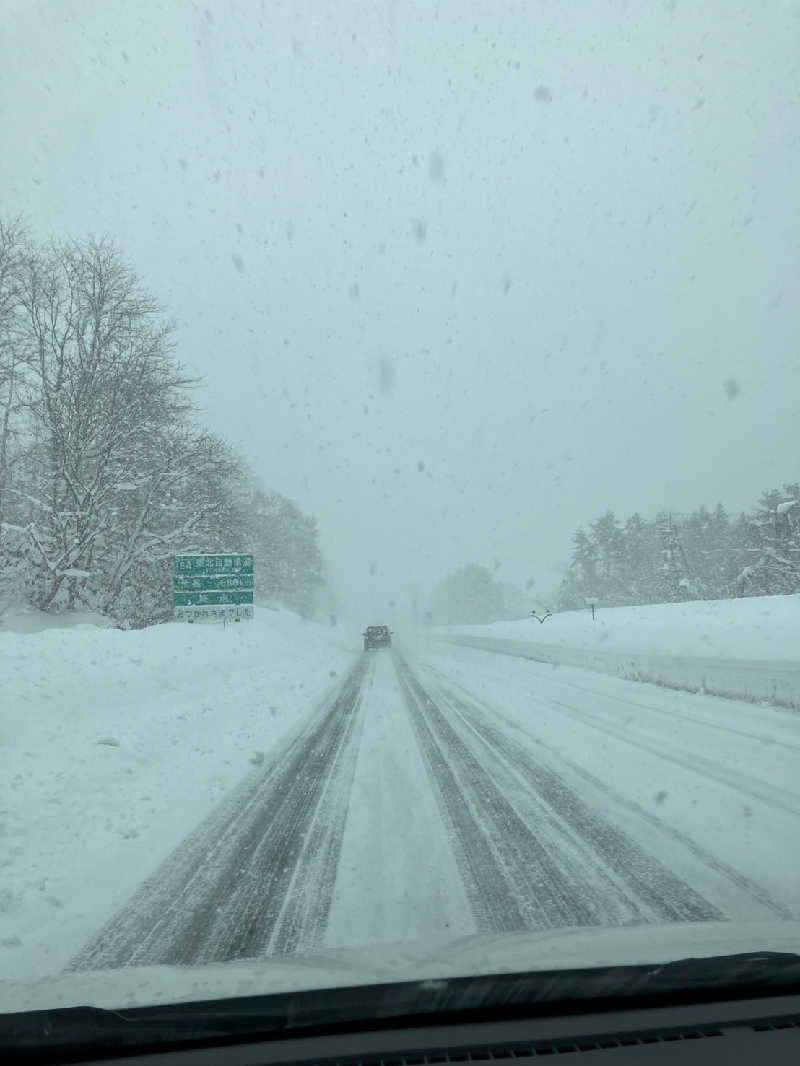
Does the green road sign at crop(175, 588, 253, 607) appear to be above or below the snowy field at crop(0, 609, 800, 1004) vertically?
above

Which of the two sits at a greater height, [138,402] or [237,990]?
[138,402]

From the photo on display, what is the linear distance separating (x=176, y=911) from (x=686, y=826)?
12.9 ft

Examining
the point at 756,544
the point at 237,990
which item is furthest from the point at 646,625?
the point at 756,544

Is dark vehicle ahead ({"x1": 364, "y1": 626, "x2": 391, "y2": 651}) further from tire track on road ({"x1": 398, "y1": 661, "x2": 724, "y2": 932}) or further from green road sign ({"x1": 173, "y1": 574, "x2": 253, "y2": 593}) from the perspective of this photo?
tire track on road ({"x1": 398, "y1": 661, "x2": 724, "y2": 932})

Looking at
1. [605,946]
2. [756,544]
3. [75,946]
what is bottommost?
[75,946]

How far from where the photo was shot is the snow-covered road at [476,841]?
473cm

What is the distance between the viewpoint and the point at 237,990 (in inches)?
118

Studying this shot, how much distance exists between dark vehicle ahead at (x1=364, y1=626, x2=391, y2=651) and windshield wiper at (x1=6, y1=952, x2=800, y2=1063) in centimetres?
4523

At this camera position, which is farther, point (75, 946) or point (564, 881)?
point (564, 881)

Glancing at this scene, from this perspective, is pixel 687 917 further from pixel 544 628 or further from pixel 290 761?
pixel 544 628

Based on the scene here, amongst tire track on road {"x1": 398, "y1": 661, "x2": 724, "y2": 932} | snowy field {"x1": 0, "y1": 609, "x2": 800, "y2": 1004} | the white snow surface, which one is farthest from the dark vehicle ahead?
tire track on road {"x1": 398, "y1": 661, "x2": 724, "y2": 932}

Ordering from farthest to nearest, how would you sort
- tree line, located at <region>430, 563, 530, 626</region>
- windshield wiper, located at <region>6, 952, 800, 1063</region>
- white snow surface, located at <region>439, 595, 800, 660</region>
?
1. tree line, located at <region>430, 563, 530, 626</region>
2. white snow surface, located at <region>439, 595, 800, 660</region>
3. windshield wiper, located at <region>6, 952, 800, 1063</region>

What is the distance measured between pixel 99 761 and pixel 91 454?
57.9ft

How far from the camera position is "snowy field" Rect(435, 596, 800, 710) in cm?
1443
